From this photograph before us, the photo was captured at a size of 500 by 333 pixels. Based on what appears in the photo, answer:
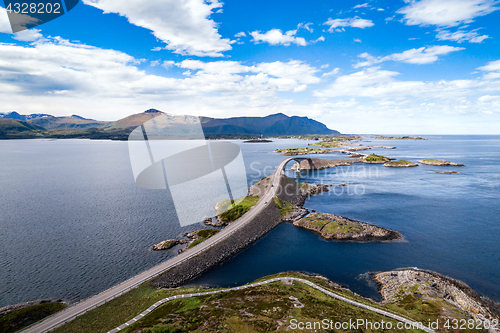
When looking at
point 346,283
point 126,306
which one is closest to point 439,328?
point 346,283

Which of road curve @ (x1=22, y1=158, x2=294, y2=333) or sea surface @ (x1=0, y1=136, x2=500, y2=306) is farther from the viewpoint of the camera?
sea surface @ (x1=0, y1=136, x2=500, y2=306)

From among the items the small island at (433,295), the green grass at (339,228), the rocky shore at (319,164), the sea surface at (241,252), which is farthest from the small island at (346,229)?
the rocky shore at (319,164)

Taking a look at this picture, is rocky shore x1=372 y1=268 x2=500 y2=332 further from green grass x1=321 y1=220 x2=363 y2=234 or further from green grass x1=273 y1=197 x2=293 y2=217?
green grass x1=273 y1=197 x2=293 y2=217

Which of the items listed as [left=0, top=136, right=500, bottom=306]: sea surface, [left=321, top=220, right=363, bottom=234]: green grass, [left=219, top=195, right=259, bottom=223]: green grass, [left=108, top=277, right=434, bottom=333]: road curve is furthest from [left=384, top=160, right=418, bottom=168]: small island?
[left=108, top=277, right=434, bottom=333]: road curve

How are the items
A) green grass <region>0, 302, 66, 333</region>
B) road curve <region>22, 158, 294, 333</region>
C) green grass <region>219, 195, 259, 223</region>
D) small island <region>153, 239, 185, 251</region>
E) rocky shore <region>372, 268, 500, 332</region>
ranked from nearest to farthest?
1. road curve <region>22, 158, 294, 333</region>
2. green grass <region>0, 302, 66, 333</region>
3. rocky shore <region>372, 268, 500, 332</region>
4. small island <region>153, 239, 185, 251</region>
5. green grass <region>219, 195, 259, 223</region>

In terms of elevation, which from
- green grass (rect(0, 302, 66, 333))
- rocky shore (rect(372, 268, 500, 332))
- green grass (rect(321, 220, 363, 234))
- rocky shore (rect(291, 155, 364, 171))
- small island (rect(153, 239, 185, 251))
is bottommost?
green grass (rect(0, 302, 66, 333))

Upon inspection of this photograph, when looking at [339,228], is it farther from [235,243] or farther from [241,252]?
[235,243]
